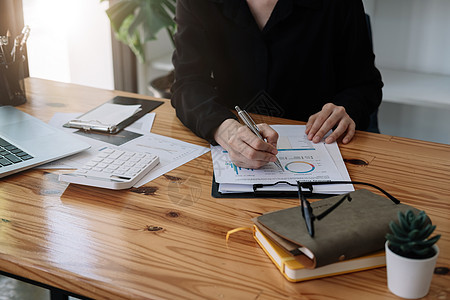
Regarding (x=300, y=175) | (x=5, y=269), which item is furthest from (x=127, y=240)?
(x=300, y=175)

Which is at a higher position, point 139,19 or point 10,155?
point 139,19

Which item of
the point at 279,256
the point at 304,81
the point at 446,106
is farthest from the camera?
the point at 446,106

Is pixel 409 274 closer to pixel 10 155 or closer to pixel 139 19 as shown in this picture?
pixel 10 155

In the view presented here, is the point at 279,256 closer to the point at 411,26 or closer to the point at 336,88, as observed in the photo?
the point at 336,88

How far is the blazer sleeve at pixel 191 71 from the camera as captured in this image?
130 cm

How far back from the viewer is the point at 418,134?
2664 millimetres

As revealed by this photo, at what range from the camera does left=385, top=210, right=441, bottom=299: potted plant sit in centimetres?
64

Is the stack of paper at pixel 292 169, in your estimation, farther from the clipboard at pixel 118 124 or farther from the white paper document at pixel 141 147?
the clipboard at pixel 118 124

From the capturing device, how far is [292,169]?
105 cm

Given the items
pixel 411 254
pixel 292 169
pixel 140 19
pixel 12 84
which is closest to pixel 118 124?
pixel 12 84

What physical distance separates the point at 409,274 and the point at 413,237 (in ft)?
0.18

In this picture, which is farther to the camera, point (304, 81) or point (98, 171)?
point (304, 81)

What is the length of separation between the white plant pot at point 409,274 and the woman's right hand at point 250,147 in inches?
16.0

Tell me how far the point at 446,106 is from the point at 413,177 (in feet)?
3.93
